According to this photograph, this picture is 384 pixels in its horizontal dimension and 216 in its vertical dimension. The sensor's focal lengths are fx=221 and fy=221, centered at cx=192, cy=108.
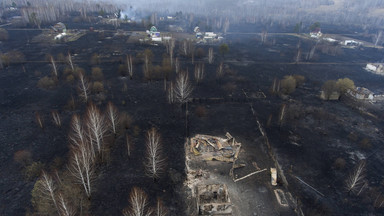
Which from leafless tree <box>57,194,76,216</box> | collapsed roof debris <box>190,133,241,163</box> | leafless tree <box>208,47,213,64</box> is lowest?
collapsed roof debris <box>190,133,241,163</box>

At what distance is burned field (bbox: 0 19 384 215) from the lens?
26.4m

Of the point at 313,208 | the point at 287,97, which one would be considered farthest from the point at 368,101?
the point at 313,208

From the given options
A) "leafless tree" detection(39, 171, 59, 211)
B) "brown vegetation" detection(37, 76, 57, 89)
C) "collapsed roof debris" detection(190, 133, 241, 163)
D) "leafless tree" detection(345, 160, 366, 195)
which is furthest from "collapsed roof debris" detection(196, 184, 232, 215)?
"brown vegetation" detection(37, 76, 57, 89)

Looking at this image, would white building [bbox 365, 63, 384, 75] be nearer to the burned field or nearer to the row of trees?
the burned field

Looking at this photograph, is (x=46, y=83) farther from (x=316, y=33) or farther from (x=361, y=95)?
(x=316, y=33)

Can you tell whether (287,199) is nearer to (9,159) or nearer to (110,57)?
(9,159)

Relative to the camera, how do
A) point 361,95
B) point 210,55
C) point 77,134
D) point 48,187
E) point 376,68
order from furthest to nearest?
point 376,68 → point 210,55 → point 361,95 → point 77,134 → point 48,187

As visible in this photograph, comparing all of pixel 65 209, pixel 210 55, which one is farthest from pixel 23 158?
pixel 210 55

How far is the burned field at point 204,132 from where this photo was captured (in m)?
26.4

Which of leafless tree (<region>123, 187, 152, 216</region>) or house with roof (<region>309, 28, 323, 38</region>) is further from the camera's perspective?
house with roof (<region>309, 28, 323, 38</region>)

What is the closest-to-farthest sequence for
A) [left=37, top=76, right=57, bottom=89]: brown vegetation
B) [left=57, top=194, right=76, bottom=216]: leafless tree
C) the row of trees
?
1. [left=57, top=194, right=76, bottom=216]: leafless tree
2. the row of trees
3. [left=37, top=76, right=57, bottom=89]: brown vegetation

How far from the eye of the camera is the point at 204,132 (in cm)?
3797

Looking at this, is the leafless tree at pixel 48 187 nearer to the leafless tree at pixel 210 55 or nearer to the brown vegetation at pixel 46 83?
the brown vegetation at pixel 46 83

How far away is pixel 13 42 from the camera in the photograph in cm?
8512
